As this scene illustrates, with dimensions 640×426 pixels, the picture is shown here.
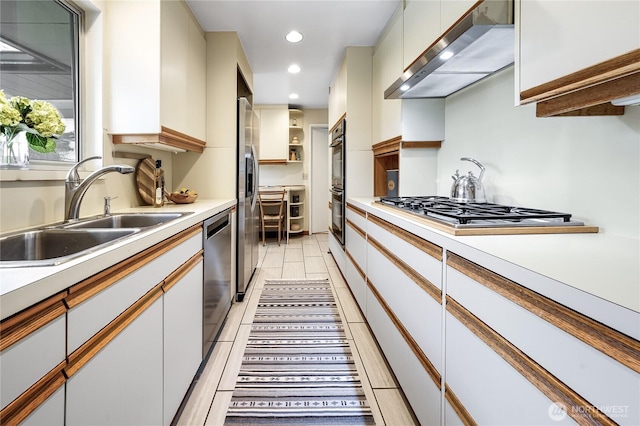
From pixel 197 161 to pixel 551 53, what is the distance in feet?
9.11

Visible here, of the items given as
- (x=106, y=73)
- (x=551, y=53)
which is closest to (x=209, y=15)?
(x=106, y=73)

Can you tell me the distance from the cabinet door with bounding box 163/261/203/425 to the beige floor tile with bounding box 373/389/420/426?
3.03 ft

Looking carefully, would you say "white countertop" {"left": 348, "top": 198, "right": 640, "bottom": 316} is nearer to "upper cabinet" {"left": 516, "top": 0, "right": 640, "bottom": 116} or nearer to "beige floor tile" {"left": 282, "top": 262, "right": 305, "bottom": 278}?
"upper cabinet" {"left": 516, "top": 0, "right": 640, "bottom": 116}

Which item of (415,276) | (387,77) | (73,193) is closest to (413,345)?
(415,276)

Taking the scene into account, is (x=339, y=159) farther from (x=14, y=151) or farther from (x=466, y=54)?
(x=14, y=151)

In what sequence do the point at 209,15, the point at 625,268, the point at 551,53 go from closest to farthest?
the point at 625,268
the point at 551,53
the point at 209,15

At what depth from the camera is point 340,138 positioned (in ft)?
12.1

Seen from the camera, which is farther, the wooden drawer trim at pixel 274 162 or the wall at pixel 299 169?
the wall at pixel 299 169

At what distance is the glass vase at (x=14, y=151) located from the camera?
1.27 metres

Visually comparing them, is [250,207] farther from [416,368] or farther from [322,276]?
[416,368]

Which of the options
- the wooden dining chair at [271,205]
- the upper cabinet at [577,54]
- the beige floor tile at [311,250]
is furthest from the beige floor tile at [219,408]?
the wooden dining chair at [271,205]

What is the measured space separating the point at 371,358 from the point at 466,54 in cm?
176

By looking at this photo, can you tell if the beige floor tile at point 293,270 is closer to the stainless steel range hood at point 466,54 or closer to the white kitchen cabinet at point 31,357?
the stainless steel range hood at point 466,54

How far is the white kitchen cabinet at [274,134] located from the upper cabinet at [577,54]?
531 cm
